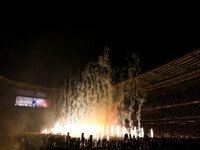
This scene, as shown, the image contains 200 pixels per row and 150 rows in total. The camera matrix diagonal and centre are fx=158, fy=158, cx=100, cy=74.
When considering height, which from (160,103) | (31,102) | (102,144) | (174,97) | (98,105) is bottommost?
(102,144)

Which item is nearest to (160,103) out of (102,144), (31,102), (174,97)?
(174,97)

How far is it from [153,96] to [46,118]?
14.6 m

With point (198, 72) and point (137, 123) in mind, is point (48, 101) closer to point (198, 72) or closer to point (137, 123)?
point (137, 123)

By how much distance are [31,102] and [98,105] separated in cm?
893

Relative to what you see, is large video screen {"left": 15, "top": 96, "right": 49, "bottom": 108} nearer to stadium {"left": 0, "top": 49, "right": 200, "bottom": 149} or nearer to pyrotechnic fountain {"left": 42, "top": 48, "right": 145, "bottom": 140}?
stadium {"left": 0, "top": 49, "right": 200, "bottom": 149}

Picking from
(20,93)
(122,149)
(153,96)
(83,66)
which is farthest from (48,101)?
(122,149)

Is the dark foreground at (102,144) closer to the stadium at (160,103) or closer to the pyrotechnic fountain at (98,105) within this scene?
the stadium at (160,103)

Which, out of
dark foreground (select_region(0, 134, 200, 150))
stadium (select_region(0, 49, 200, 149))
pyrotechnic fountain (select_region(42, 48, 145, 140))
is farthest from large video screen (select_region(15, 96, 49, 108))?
dark foreground (select_region(0, 134, 200, 150))

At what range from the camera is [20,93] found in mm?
20562

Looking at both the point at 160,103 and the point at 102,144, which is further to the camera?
the point at 160,103

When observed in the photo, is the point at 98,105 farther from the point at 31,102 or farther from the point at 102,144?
the point at 102,144

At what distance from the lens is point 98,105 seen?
71.6 feet

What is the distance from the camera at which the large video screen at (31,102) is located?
790 inches

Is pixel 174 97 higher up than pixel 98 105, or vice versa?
pixel 174 97
